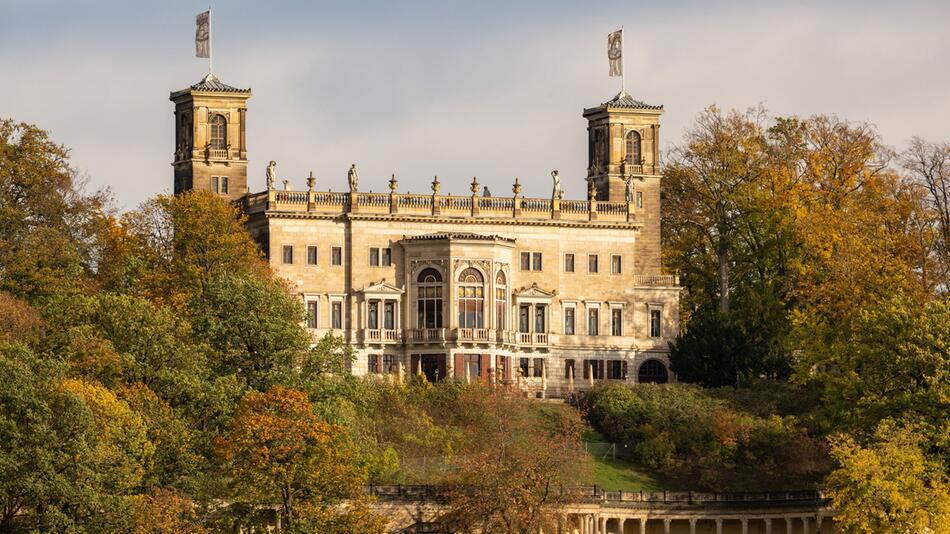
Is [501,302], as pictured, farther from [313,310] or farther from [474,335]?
[313,310]

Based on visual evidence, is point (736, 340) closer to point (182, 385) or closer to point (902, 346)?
point (902, 346)

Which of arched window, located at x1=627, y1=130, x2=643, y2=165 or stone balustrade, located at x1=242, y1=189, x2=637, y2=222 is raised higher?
arched window, located at x1=627, y1=130, x2=643, y2=165

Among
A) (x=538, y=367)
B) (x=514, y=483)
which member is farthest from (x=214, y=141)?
(x=514, y=483)

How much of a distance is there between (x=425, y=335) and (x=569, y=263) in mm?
8602

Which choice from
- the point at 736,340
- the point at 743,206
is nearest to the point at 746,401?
the point at 736,340

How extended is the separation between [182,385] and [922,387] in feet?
93.6

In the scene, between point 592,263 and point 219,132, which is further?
point 592,263

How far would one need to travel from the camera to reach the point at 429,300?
124 metres

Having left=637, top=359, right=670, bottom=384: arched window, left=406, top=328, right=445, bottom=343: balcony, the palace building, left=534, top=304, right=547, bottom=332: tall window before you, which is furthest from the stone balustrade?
left=637, top=359, right=670, bottom=384: arched window

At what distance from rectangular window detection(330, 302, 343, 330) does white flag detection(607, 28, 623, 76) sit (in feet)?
65.9

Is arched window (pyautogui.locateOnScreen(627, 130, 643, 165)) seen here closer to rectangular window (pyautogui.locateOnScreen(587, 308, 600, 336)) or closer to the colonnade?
rectangular window (pyautogui.locateOnScreen(587, 308, 600, 336))

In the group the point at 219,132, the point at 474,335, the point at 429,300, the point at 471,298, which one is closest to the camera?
the point at 474,335

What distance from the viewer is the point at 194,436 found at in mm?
94375

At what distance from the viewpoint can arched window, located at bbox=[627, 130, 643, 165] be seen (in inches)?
5138
